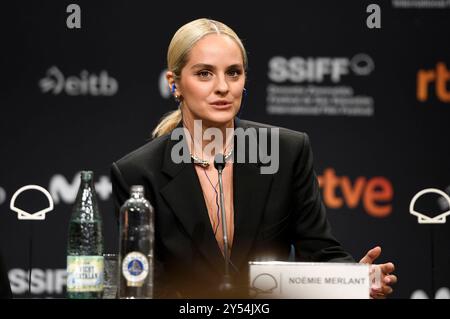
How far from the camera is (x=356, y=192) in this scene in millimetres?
4035

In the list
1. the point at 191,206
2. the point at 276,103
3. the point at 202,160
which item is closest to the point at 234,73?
the point at 202,160

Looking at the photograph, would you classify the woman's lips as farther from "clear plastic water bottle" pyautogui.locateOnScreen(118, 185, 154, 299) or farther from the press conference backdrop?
the press conference backdrop

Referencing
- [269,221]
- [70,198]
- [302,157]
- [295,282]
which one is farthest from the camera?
[70,198]

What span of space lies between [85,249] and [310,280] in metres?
0.58

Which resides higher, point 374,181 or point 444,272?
point 374,181

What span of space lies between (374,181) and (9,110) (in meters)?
1.95

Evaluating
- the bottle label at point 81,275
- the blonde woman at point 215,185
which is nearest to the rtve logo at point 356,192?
the blonde woman at point 215,185

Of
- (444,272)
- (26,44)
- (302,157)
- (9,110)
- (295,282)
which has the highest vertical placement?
(26,44)

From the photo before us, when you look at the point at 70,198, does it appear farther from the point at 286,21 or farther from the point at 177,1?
the point at 286,21

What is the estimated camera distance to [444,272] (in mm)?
4137

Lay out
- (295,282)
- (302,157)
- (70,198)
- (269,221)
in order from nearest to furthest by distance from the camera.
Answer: (295,282), (269,221), (302,157), (70,198)

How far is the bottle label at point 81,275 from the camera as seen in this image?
1.75 metres

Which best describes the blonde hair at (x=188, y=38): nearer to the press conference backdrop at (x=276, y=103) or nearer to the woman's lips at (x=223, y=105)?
the woman's lips at (x=223, y=105)

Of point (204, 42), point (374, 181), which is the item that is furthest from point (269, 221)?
point (374, 181)
